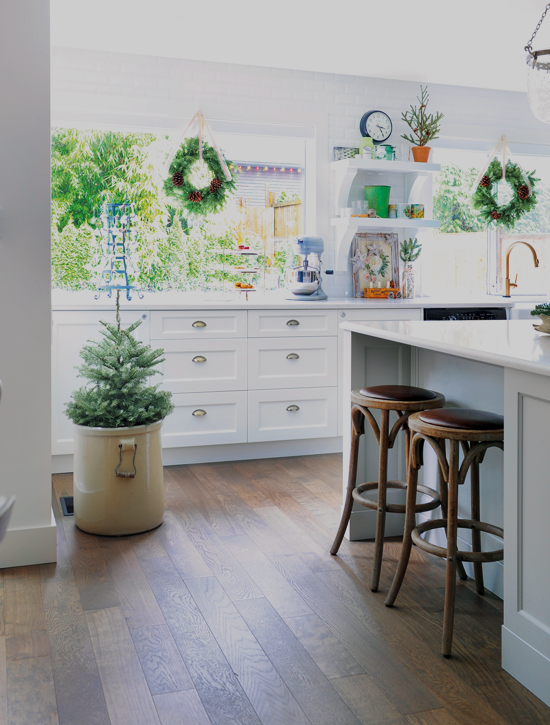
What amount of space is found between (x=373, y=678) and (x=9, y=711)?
974 mm

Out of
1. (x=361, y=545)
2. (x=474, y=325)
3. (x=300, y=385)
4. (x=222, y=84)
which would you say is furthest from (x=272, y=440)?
(x=222, y=84)

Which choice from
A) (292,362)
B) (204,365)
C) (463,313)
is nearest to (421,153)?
(463,313)

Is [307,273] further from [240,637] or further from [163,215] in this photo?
[240,637]

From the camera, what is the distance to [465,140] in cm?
553

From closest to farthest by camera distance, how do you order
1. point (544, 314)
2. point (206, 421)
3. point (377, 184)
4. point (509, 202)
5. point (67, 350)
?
point (544, 314)
point (67, 350)
point (206, 421)
point (377, 184)
point (509, 202)

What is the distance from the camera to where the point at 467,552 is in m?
2.26

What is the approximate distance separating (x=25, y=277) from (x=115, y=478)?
3.07ft

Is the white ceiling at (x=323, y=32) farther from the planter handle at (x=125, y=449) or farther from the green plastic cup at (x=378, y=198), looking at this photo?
the planter handle at (x=125, y=449)

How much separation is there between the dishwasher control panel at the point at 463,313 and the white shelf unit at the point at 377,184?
734 millimetres

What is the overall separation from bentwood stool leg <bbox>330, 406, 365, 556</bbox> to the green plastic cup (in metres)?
2.67

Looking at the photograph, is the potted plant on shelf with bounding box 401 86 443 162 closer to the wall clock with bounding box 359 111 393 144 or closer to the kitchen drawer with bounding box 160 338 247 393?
the wall clock with bounding box 359 111 393 144

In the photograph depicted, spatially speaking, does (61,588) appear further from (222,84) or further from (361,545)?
(222,84)

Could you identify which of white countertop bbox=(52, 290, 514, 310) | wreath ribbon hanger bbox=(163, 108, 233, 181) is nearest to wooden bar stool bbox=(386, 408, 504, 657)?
white countertop bbox=(52, 290, 514, 310)

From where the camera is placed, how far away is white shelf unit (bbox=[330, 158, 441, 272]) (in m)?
4.98
